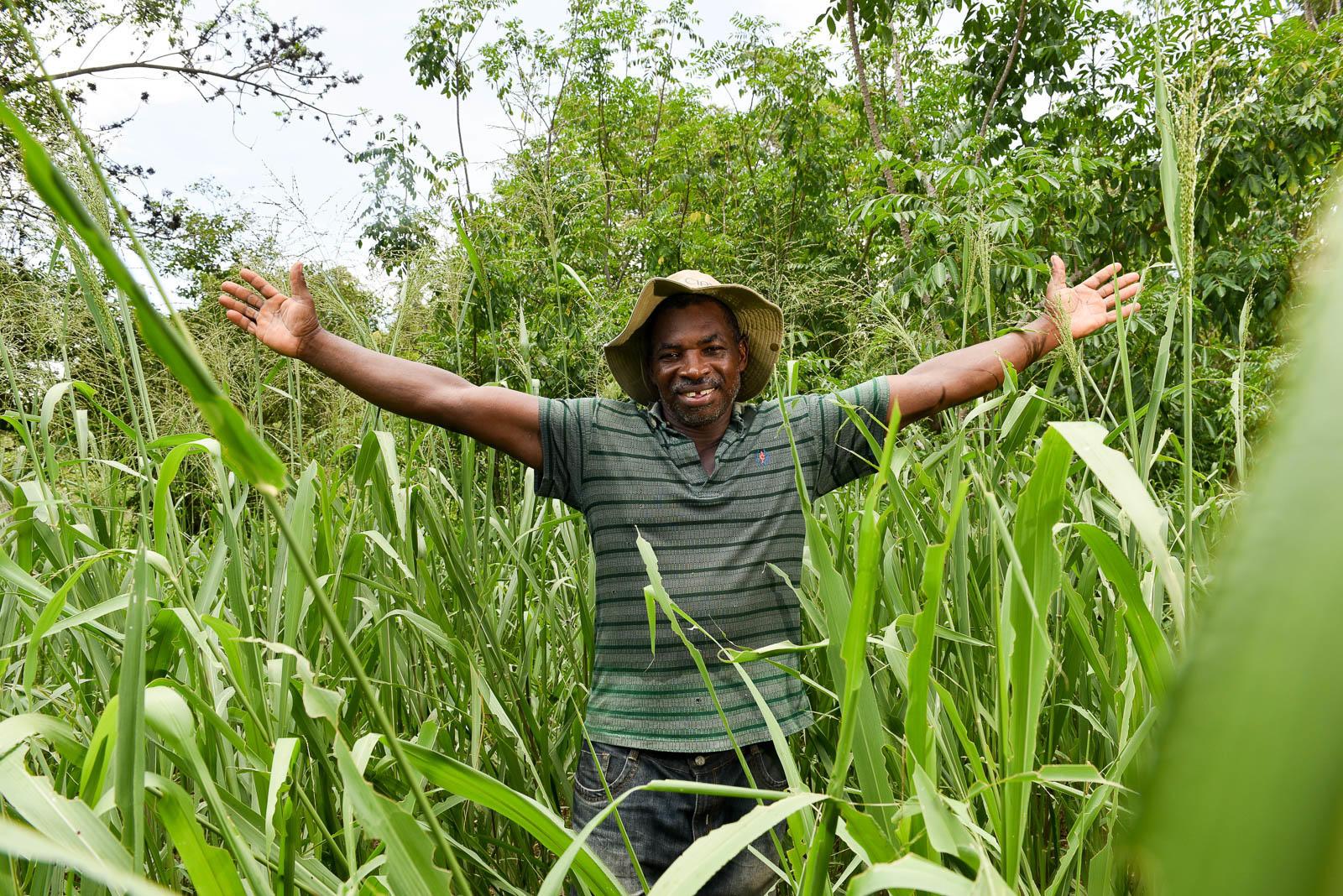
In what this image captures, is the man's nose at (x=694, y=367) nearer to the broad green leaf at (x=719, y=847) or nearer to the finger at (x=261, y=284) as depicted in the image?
the finger at (x=261, y=284)

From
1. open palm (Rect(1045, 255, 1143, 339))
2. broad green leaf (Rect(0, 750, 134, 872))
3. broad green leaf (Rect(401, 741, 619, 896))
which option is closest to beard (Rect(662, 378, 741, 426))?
open palm (Rect(1045, 255, 1143, 339))

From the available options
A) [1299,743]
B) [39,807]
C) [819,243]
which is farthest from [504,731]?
[819,243]

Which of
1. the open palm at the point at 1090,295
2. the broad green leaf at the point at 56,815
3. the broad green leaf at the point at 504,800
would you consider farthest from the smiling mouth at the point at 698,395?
the broad green leaf at the point at 56,815

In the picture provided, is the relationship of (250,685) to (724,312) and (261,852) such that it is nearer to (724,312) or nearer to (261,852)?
(261,852)

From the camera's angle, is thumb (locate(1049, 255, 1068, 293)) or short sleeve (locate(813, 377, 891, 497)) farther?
short sleeve (locate(813, 377, 891, 497))

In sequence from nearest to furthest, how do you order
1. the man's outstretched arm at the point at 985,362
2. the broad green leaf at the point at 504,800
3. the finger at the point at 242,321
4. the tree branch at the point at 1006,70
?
the broad green leaf at the point at 504,800, the finger at the point at 242,321, the man's outstretched arm at the point at 985,362, the tree branch at the point at 1006,70

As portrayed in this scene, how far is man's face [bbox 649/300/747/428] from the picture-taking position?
1.93 m

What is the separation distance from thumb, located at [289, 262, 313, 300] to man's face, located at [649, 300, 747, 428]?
76cm

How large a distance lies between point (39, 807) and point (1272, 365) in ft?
11.1

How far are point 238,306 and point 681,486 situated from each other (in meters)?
0.96

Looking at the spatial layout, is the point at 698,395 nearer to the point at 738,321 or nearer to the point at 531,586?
the point at 738,321

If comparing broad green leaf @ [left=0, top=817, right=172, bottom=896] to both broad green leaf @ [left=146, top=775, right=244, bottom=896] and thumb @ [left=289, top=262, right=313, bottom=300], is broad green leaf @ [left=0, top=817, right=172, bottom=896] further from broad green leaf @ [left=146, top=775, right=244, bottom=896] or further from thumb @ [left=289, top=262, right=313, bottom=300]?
thumb @ [left=289, top=262, right=313, bottom=300]

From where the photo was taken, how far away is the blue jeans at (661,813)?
1.63 meters

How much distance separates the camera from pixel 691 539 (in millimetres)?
1811
